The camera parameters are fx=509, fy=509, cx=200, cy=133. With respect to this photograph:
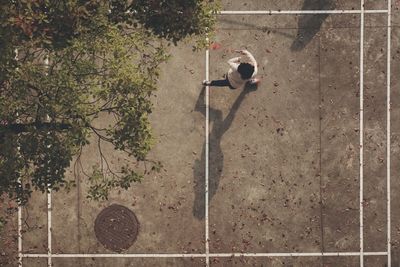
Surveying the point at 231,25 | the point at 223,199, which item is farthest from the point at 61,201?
the point at 231,25

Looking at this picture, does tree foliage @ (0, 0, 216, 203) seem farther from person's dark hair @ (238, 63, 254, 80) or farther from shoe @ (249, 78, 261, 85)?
shoe @ (249, 78, 261, 85)

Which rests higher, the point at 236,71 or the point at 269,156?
the point at 236,71

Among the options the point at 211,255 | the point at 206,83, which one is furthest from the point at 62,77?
the point at 211,255

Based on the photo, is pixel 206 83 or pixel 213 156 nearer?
pixel 206 83

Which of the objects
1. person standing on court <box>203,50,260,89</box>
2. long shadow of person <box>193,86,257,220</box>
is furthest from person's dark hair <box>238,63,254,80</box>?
long shadow of person <box>193,86,257,220</box>

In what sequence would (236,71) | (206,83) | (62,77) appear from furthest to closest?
(206,83) < (236,71) < (62,77)

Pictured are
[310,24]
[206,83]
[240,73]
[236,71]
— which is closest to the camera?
[240,73]

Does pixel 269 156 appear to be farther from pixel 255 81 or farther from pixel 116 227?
pixel 116 227

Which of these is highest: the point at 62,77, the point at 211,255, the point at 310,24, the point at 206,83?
the point at 310,24
